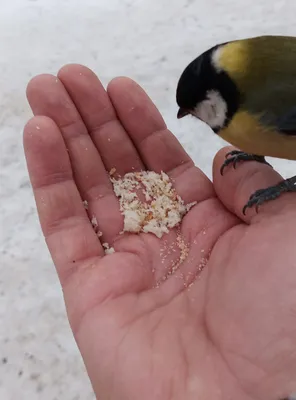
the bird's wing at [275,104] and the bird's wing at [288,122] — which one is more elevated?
the bird's wing at [275,104]

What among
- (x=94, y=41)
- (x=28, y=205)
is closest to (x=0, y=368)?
(x=28, y=205)

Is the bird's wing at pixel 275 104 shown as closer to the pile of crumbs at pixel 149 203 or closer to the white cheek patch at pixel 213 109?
the white cheek patch at pixel 213 109

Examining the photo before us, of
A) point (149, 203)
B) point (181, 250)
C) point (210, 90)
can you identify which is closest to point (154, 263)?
point (181, 250)

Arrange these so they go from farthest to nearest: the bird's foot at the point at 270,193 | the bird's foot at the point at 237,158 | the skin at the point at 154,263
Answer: the bird's foot at the point at 237,158
the bird's foot at the point at 270,193
the skin at the point at 154,263

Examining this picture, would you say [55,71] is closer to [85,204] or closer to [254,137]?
[85,204]

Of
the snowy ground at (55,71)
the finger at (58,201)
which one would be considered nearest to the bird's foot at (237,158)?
the finger at (58,201)

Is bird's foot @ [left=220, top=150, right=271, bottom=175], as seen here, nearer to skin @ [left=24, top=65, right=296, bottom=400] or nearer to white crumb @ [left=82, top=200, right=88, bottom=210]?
skin @ [left=24, top=65, right=296, bottom=400]
